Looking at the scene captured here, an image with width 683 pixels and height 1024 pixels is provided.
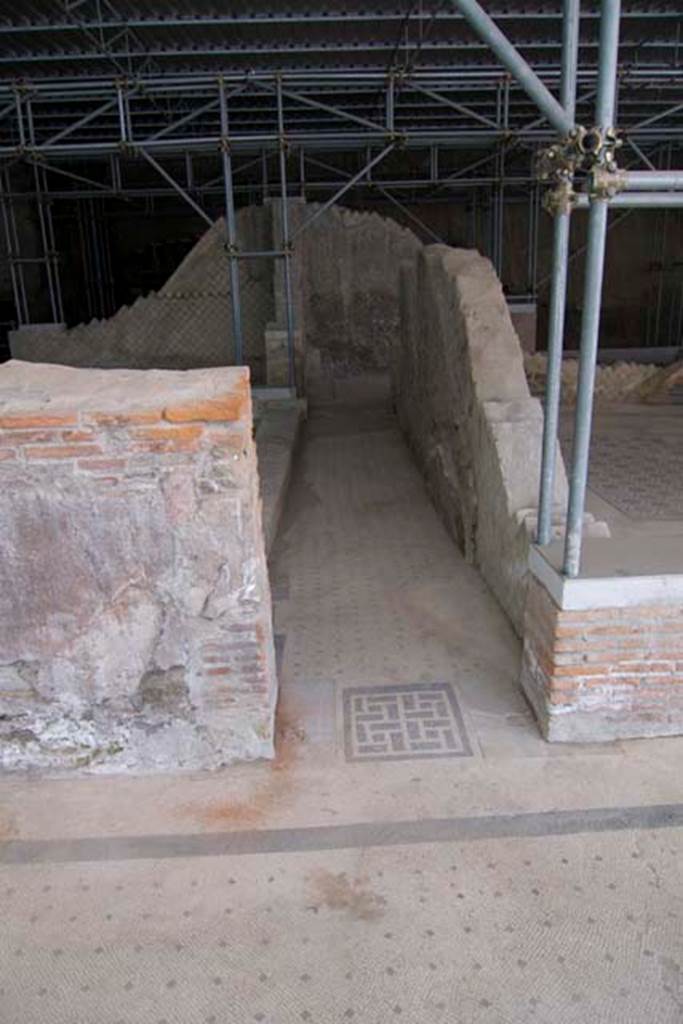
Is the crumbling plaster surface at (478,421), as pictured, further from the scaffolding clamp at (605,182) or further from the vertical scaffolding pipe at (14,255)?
the vertical scaffolding pipe at (14,255)

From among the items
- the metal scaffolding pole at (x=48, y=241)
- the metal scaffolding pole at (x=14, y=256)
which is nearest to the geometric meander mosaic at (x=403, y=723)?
the metal scaffolding pole at (x=48, y=241)

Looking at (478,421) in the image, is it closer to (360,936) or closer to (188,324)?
(360,936)

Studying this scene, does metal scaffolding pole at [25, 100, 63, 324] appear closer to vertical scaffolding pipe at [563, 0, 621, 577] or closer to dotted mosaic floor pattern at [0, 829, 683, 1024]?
vertical scaffolding pipe at [563, 0, 621, 577]

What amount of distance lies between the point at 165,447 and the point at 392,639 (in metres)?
1.84

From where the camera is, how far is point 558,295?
119 inches

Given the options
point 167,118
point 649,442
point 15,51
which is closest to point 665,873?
point 649,442

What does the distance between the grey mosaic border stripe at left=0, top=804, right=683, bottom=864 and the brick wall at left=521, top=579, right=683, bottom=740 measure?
40 centimetres

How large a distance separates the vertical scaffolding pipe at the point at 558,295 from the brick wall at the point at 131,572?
1161 millimetres

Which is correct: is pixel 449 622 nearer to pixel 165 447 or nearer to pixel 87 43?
pixel 165 447

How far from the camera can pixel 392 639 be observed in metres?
4.09

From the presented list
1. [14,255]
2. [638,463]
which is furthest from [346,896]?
Answer: [14,255]

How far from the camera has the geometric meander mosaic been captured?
314cm

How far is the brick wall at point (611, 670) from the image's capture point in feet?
9.80

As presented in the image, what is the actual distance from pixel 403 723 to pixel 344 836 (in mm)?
695
